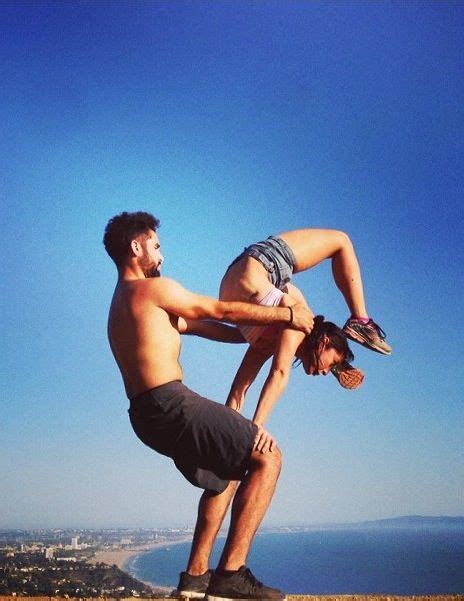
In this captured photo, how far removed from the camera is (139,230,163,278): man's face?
4.02 m

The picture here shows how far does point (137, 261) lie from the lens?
4.00m

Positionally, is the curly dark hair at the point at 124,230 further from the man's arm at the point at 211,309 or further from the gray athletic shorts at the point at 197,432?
the gray athletic shorts at the point at 197,432

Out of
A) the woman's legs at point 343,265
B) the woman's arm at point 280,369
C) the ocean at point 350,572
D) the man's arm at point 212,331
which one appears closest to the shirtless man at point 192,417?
the woman's arm at point 280,369

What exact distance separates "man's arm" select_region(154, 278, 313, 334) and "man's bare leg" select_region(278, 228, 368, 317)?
1.12 metres

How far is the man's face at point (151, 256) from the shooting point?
402cm

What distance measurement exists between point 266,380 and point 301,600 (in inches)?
56.9

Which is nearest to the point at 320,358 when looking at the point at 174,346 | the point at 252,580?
the point at 174,346

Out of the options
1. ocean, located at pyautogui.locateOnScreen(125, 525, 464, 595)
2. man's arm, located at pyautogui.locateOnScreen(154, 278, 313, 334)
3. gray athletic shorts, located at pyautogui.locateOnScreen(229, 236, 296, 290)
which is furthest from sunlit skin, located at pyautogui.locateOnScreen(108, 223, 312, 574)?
ocean, located at pyautogui.locateOnScreen(125, 525, 464, 595)

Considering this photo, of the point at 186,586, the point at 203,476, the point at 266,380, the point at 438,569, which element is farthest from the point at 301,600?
the point at 438,569

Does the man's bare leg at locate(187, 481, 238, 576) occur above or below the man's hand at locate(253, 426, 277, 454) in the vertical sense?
below

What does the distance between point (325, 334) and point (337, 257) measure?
966 millimetres

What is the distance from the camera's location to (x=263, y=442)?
3502 millimetres

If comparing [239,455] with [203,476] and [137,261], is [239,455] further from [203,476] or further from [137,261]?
[137,261]

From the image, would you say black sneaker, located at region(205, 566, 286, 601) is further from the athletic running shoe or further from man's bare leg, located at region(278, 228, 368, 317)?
man's bare leg, located at region(278, 228, 368, 317)
